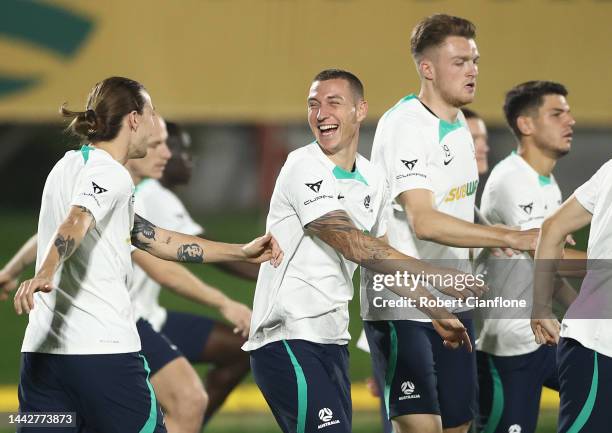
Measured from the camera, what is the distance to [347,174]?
497cm

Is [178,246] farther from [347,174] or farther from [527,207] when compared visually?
[527,207]

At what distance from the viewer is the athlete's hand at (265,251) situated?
4.73m

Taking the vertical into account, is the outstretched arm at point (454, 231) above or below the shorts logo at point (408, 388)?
above

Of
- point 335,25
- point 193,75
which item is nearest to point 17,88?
point 193,75

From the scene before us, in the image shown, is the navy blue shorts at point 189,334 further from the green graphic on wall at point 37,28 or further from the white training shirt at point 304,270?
the green graphic on wall at point 37,28

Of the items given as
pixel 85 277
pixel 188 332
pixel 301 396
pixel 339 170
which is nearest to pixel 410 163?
pixel 339 170

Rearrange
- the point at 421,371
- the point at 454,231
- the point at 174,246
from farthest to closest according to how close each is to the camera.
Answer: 1. the point at 421,371
2. the point at 454,231
3. the point at 174,246

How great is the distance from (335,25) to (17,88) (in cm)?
282

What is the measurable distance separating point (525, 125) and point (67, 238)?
3.12 m

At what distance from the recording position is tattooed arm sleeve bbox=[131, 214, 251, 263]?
489 centimetres

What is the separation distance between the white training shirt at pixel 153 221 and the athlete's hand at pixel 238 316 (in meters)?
0.56

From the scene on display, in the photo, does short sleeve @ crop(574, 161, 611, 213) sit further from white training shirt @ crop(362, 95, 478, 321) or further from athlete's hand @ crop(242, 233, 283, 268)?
athlete's hand @ crop(242, 233, 283, 268)

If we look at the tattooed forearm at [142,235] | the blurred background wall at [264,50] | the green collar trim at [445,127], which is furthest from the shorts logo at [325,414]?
the blurred background wall at [264,50]

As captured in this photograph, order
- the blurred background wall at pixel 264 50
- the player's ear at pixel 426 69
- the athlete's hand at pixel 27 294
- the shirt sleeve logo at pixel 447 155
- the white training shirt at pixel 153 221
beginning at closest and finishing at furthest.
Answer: the athlete's hand at pixel 27 294 < the shirt sleeve logo at pixel 447 155 < the player's ear at pixel 426 69 < the white training shirt at pixel 153 221 < the blurred background wall at pixel 264 50
